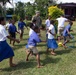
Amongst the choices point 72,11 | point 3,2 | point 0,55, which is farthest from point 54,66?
point 3,2

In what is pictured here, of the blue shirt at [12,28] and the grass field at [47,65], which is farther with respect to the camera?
the blue shirt at [12,28]

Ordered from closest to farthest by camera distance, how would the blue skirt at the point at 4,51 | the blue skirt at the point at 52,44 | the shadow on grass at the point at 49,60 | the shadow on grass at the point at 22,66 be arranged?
the blue skirt at the point at 4,51
the shadow on grass at the point at 22,66
the shadow on grass at the point at 49,60
the blue skirt at the point at 52,44

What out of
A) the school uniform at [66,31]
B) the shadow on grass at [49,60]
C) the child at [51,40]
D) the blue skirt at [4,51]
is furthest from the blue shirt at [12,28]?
the blue skirt at [4,51]

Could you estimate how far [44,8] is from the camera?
37.6 meters

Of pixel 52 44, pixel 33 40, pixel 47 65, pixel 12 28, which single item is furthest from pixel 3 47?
pixel 12 28

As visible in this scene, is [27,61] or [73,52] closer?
[27,61]

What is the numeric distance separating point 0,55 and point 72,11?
3663 centimetres

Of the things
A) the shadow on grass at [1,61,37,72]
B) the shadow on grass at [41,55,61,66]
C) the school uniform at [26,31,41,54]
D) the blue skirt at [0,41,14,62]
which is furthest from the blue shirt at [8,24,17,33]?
the blue skirt at [0,41,14,62]

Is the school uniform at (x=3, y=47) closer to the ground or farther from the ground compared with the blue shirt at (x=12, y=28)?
farther from the ground

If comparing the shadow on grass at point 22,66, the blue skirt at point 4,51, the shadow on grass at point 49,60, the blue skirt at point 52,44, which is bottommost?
the shadow on grass at point 49,60

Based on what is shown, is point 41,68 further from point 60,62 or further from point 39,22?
point 39,22

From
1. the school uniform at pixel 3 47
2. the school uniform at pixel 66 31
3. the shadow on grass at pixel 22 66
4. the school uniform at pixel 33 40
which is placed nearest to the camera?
the school uniform at pixel 3 47

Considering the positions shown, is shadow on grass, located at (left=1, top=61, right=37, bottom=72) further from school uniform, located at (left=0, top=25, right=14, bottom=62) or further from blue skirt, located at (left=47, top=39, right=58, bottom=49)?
blue skirt, located at (left=47, top=39, right=58, bottom=49)

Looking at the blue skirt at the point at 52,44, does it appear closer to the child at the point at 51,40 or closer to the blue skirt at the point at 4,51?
the child at the point at 51,40
